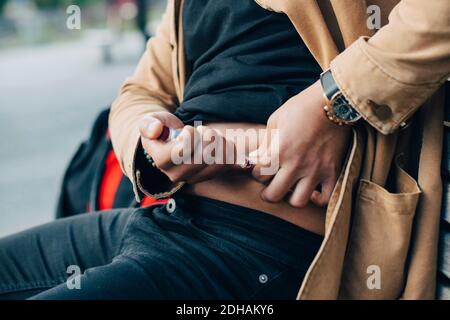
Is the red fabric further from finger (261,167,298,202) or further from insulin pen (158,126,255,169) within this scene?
finger (261,167,298,202)

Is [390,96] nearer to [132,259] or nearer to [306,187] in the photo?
[306,187]

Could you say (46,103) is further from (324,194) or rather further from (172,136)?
(324,194)

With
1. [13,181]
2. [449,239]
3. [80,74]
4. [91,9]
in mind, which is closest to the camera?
[449,239]

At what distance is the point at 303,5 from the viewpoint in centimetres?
149

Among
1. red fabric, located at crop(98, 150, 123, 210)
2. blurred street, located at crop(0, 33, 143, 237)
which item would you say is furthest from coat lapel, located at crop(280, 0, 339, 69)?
blurred street, located at crop(0, 33, 143, 237)

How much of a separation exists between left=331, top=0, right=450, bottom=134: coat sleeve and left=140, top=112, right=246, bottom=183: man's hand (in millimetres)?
310

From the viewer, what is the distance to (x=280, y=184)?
1.43 metres

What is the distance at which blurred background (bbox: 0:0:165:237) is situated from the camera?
4750 mm

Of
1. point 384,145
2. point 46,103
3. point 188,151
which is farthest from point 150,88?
point 46,103

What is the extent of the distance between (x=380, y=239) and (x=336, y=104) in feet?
1.03

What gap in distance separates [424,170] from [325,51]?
1.15ft

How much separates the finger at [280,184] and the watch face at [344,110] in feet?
0.55

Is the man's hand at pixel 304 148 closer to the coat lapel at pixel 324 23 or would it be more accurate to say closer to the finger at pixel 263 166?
the finger at pixel 263 166
